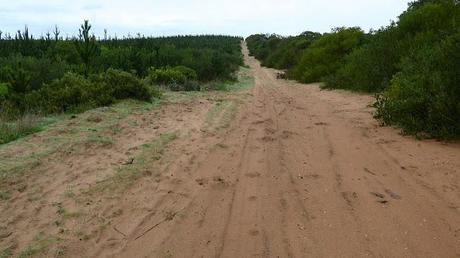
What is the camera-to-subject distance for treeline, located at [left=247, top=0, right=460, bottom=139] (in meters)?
8.06

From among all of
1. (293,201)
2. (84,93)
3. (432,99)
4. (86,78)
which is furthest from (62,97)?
(432,99)

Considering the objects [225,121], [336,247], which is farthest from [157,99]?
[336,247]

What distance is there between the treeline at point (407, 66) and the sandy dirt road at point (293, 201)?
616mm

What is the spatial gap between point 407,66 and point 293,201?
657cm

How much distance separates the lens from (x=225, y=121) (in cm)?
1038

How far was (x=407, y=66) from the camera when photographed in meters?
10.5

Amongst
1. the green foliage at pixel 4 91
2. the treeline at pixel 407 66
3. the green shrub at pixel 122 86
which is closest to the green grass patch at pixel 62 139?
the green shrub at pixel 122 86

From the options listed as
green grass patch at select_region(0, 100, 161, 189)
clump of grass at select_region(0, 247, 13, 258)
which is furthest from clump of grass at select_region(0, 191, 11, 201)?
clump of grass at select_region(0, 247, 13, 258)

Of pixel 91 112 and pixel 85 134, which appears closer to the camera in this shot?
pixel 85 134

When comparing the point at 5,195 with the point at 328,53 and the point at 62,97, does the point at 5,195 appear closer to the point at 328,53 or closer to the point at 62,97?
the point at 62,97

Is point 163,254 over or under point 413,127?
under

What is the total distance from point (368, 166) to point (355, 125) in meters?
3.13

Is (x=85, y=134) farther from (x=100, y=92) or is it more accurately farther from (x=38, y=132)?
(x=100, y=92)

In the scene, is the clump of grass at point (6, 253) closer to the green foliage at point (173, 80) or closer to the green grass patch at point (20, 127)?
the green grass patch at point (20, 127)
